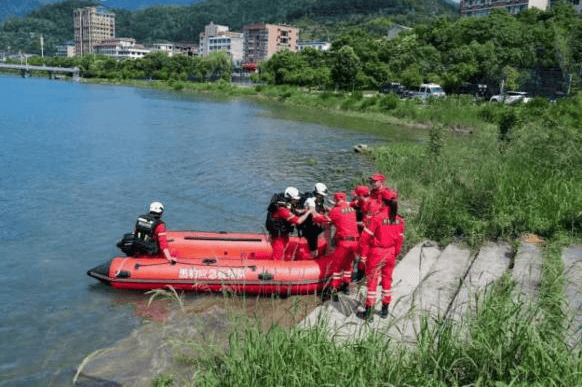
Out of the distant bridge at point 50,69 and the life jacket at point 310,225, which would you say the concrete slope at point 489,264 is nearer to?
the life jacket at point 310,225

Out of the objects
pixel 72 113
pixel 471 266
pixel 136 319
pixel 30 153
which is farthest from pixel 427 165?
pixel 72 113

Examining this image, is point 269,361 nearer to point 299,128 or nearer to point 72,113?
point 299,128

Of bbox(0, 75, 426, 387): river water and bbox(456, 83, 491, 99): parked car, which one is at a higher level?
bbox(456, 83, 491, 99): parked car

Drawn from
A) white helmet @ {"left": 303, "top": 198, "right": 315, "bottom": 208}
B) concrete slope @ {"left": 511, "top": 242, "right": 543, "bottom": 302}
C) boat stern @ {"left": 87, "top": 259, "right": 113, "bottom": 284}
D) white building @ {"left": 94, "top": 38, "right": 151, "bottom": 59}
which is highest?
white building @ {"left": 94, "top": 38, "right": 151, "bottom": 59}

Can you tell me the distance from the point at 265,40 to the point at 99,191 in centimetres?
13317

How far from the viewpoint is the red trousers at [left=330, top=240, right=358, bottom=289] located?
24.8ft

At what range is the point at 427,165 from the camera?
52.5ft

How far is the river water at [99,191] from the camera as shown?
760cm

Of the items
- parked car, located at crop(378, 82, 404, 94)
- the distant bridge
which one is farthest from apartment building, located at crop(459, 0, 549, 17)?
the distant bridge

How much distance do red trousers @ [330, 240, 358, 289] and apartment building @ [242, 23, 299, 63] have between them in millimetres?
136742

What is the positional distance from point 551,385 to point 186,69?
92202mm

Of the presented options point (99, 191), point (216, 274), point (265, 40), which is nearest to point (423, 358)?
point (216, 274)

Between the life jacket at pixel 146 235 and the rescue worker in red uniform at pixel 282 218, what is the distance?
6.42 ft

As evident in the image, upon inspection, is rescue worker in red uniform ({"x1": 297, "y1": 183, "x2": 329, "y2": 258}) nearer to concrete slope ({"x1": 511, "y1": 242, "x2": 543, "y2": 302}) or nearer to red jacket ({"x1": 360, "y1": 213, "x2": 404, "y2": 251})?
red jacket ({"x1": 360, "y1": 213, "x2": 404, "y2": 251})
